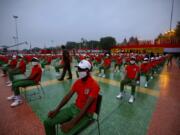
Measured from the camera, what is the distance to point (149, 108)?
3.96m

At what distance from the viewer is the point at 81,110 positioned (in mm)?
2061

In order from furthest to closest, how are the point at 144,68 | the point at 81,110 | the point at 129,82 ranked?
the point at 144,68 → the point at 129,82 → the point at 81,110

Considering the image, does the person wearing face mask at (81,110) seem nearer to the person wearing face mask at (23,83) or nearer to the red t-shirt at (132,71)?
the person wearing face mask at (23,83)

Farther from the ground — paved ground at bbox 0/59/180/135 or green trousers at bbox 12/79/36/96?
green trousers at bbox 12/79/36/96

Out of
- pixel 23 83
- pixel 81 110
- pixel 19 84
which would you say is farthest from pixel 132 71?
pixel 19 84

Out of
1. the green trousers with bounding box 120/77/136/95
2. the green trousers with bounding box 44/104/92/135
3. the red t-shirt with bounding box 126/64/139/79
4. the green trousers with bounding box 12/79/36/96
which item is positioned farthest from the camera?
the red t-shirt with bounding box 126/64/139/79

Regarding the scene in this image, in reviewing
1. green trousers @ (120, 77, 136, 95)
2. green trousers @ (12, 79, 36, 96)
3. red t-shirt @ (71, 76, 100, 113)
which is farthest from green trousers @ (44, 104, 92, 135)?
green trousers @ (120, 77, 136, 95)

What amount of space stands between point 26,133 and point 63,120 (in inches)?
50.7

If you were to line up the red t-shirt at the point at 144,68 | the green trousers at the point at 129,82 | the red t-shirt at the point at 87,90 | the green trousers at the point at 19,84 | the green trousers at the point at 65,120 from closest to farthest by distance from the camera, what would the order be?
the green trousers at the point at 65,120
the red t-shirt at the point at 87,90
the green trousers at the point at 19,84
the green trousers at the point at 129,82
the red t-shirt at the point at 144,68

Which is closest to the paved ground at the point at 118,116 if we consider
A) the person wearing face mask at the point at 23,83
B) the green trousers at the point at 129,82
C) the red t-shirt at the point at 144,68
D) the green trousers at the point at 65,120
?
the person wearing face mask at the point at 23,83

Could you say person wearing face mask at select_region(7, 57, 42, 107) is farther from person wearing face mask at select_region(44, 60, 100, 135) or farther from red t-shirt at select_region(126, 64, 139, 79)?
red t-shirt at select_region(126, 64, 139, 79)

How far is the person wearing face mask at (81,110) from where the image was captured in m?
1.97

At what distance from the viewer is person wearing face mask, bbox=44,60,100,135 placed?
1974 mm

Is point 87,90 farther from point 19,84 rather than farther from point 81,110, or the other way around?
point 19,84
